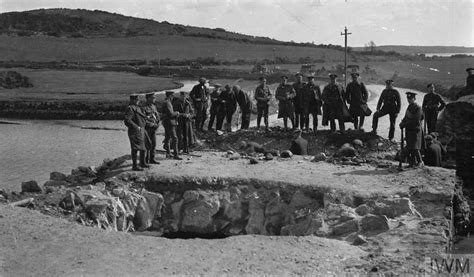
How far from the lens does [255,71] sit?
59969 millimetres

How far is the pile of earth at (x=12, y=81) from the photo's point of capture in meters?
49.5

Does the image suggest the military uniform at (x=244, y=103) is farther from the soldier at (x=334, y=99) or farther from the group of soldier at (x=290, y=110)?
the soldier at (x=334, y=99)

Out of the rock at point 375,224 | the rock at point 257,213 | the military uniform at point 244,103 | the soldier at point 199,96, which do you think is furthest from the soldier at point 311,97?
the rock at point 375,224

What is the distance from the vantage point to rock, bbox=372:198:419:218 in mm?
11148

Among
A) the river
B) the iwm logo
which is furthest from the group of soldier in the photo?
the iwm logo

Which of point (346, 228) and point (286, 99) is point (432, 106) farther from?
point (346, 228)

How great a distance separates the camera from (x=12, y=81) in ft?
165

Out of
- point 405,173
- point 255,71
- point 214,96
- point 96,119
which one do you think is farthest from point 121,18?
point 405,173

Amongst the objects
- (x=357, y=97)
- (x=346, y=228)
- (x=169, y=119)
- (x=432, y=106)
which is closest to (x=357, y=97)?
(x=357, y=97)

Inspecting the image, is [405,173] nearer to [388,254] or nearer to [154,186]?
[388,254]

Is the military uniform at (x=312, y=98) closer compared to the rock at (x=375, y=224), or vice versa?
the rock at (x=375, y=224)

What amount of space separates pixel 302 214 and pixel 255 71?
48.4 meters

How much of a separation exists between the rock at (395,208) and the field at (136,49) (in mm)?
73506

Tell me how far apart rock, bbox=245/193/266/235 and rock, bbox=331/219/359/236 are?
258 cm
